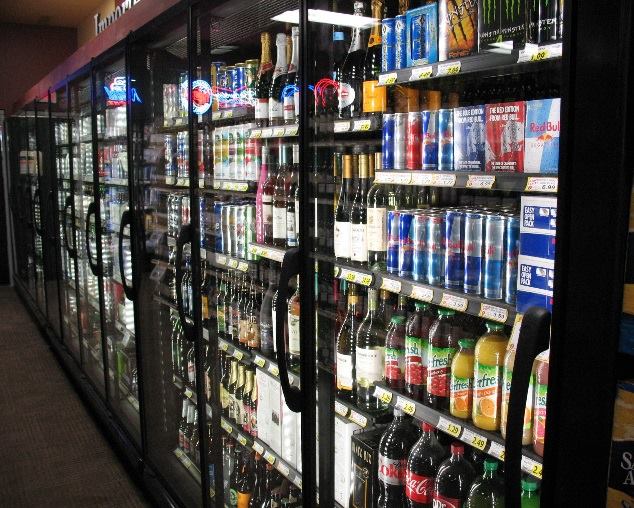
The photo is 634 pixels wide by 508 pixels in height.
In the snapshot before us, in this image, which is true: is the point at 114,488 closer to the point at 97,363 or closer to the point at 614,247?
the point at 97,363

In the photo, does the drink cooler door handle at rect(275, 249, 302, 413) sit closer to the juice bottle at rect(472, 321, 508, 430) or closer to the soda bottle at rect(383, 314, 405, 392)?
A: the soda bottle at rect(383, 314, 405, 392)

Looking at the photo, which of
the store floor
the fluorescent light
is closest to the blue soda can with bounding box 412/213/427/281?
Result: the fluorescent light

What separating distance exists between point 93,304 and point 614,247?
4887mm

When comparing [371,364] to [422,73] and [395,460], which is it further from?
[422,73]

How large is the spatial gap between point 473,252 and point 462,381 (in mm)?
372

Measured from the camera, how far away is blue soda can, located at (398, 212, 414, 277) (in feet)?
6.15

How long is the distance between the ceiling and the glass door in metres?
7.06

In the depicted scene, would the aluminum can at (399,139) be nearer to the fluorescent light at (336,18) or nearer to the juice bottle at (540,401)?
the fluorescent light at (336,18)

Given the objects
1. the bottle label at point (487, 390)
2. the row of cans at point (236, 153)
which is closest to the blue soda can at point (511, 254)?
the bottle label at point (487, 390)

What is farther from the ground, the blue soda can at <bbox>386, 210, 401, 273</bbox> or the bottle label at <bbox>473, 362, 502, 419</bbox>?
the blue soda can at <bbox>386, 210, 401, 273</bbox>

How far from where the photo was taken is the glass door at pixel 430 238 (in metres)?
1.45

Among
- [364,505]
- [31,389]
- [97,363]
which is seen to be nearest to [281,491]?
[364,505]

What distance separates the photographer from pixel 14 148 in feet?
28.6

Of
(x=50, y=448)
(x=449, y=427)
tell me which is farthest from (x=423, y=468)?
(x=50, y=448)
